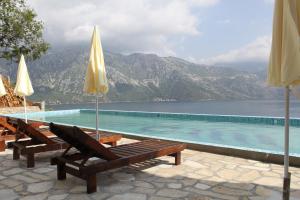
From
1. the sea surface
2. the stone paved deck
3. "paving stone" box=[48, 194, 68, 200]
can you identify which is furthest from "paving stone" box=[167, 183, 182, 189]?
the sea surface

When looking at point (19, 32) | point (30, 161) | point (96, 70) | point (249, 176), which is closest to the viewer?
point (249, 176)

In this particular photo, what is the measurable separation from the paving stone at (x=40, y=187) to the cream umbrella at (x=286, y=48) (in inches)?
130

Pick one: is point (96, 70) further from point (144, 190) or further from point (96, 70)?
point (144, 190)

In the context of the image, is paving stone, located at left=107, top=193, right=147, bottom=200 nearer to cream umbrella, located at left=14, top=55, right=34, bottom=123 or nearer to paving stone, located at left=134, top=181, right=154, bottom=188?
paving stone, located at left=134, top=181, right=154, bottom=188

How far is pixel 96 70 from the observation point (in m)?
6.19

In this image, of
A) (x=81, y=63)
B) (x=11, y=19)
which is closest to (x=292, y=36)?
(x=11, y=19)

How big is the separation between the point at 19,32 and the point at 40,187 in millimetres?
19582

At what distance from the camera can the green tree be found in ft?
67.6

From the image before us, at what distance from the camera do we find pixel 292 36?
2691 mm

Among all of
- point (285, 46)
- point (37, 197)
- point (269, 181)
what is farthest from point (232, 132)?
point (285, 46)

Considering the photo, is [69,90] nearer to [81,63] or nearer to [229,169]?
[81,63]

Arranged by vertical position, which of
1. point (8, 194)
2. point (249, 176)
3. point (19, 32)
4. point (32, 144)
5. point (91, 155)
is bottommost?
point (8, 194)

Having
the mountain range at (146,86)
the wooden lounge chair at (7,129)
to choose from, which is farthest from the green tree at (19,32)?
the mountain range at (146,86)

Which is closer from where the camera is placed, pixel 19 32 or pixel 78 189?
pixel 78 189
